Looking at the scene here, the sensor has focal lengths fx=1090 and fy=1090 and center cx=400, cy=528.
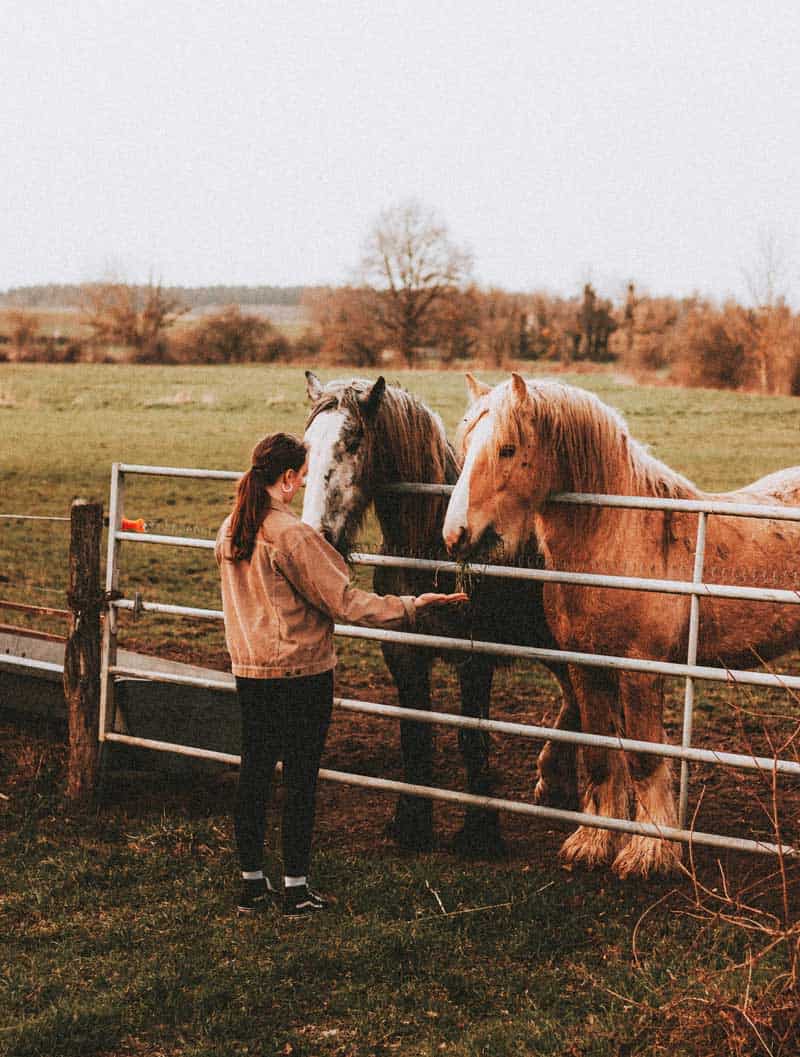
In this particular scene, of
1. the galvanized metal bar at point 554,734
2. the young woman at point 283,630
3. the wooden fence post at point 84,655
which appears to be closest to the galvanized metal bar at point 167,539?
the wooden fence post at point 84,655

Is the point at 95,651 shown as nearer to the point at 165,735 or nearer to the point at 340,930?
the point at 165,735

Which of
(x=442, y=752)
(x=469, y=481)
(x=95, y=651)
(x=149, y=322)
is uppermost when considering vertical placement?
(x=149, y=322)

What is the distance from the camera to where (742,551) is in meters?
4.18

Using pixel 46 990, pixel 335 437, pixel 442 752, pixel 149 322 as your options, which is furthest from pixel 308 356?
pixel 46 990

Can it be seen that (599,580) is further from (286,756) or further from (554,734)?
(286,756)

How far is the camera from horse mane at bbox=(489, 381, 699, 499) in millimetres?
3742

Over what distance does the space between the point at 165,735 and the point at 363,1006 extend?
2237mm

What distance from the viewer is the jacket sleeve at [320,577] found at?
138 inches

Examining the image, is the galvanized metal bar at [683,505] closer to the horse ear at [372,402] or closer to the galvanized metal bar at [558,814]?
the horse ear at [372,402]

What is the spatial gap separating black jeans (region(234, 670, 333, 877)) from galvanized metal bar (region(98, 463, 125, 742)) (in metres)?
1.35

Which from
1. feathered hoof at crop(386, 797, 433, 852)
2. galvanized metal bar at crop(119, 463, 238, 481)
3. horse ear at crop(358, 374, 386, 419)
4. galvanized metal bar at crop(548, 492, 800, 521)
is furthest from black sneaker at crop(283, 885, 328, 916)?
horse ear at crop(358, 374, 386, 419)

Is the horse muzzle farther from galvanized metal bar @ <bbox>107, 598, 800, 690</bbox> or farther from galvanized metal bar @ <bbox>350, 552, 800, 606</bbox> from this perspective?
galvanized metal bar @ <bbox>107, 598, 800, 690</bbox>

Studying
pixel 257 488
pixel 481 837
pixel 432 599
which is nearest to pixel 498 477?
pixel 432 599

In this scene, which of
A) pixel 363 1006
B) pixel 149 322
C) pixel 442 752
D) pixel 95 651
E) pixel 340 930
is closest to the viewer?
pixel 363 1006
